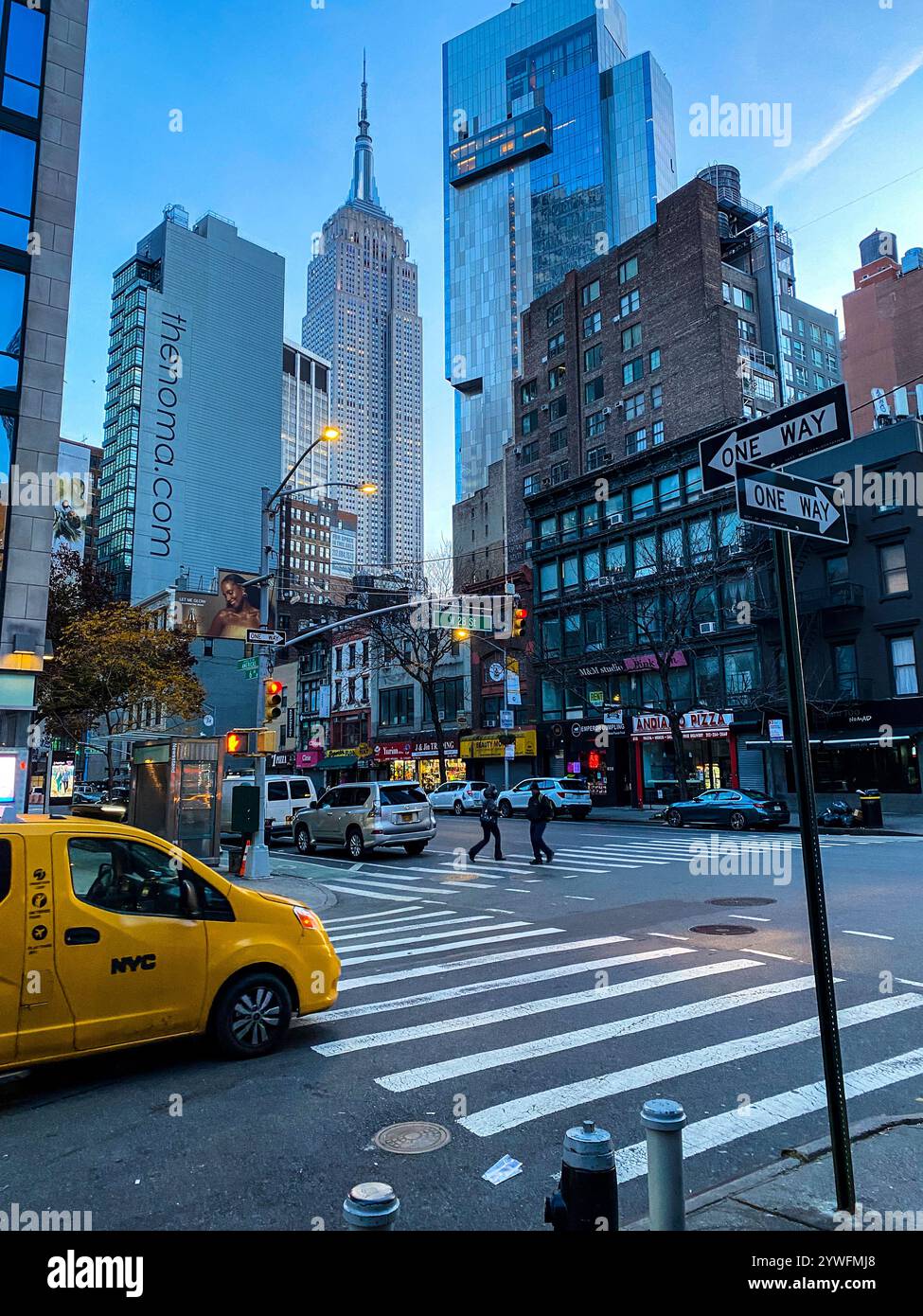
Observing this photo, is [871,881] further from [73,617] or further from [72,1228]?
[73,617]

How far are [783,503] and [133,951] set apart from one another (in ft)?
16.1

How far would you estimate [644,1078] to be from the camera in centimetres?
562

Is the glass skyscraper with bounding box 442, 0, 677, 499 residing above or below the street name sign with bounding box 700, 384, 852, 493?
above

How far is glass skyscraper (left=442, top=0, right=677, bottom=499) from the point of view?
12988cm

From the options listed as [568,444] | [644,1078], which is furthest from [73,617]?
[568,444]

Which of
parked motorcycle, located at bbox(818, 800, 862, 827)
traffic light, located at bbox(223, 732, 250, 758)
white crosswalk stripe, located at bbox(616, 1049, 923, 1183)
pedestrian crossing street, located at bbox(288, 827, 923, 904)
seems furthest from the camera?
parked motorcycle, located at bbox(818, 800, 862, 827)

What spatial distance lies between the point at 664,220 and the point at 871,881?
1855 inches

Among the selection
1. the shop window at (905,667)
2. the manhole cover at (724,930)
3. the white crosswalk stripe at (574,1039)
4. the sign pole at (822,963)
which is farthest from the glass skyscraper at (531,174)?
the sign pole at (822,963)

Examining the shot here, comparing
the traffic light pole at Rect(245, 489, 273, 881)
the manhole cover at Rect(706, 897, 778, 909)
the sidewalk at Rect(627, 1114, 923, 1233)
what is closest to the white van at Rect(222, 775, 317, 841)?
the traffic light pole at Rect(245, 489, 273, 881)

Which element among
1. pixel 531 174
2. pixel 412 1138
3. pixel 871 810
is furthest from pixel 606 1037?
pixel 531 174

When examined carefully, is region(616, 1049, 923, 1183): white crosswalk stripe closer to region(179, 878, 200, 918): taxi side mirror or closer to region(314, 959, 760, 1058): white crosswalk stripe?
region(314, 959, 760, 1058): white crosswalk stripe

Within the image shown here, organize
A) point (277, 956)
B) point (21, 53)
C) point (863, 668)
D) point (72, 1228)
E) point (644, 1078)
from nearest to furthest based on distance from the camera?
1. point (72, 1228)
2. point (644, 1078)
3. point (277, 956)
4. point (21, 53)
5. point (863, 668)

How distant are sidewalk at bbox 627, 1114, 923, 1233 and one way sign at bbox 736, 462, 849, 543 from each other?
3.00 m

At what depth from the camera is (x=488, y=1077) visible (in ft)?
18.7
